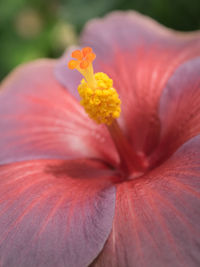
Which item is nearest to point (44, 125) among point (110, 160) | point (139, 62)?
point (110, 160)

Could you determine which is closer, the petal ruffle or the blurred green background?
the petal ruffle

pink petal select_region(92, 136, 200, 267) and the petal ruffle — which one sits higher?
the petal ruffle

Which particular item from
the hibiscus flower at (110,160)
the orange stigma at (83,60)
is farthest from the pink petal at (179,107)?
the orange stigma at (83,60)

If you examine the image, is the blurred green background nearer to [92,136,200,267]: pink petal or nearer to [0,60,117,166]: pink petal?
[0,60,117,166]: pink petal

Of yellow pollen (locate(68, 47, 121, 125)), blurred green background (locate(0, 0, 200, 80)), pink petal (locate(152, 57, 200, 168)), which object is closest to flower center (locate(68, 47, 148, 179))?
yellow pollen (locate(68, 47, 121, 125))

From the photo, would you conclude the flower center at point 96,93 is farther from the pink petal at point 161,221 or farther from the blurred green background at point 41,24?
the blurred green background at point 41,24

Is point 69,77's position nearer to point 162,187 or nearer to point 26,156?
point 26,156

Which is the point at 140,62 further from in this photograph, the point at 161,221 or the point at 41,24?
the point at 41,24
